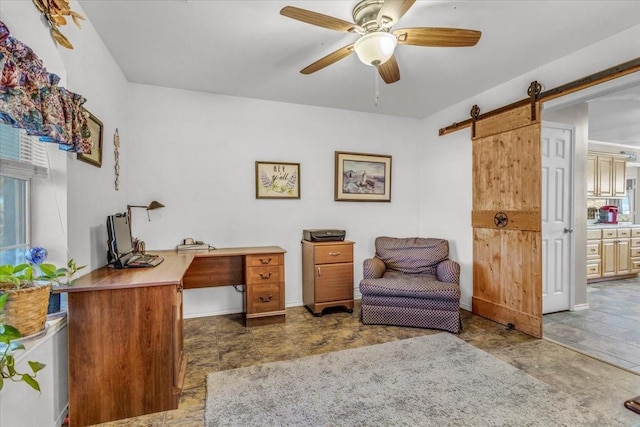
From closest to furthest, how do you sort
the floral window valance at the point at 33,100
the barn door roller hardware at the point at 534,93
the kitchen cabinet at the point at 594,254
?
the floral window valance at the point at 33,100 < the barn door roller hardware at the point at 534,93 < the kitchen cabinet at the point at 594,254

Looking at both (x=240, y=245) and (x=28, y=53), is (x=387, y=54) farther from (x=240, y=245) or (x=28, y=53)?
(x=240, y=245)

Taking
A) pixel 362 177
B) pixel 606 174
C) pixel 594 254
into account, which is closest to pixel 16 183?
Answer: pixel 362 177

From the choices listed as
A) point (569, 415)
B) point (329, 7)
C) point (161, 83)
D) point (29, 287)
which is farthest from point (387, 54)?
point (161, 83)

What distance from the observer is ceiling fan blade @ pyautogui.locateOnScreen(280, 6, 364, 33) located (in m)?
1.64

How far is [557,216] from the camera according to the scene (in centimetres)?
354

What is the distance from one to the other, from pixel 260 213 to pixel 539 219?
288cm

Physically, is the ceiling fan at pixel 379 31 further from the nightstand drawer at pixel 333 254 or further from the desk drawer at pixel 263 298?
the desk drawer at pixel 263 298

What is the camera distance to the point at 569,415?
177 cm

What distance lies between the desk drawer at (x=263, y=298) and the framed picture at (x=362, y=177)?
1473mm

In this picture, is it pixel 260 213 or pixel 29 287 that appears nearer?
pixel 29 287

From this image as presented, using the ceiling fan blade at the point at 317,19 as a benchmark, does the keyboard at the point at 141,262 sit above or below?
below

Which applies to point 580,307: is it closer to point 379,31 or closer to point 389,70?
point 389,70

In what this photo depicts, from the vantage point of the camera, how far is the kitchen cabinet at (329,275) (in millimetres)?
3490

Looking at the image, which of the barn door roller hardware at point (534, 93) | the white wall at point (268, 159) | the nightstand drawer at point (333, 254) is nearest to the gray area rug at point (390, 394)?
the nightstand drawer at point (333, 254)
